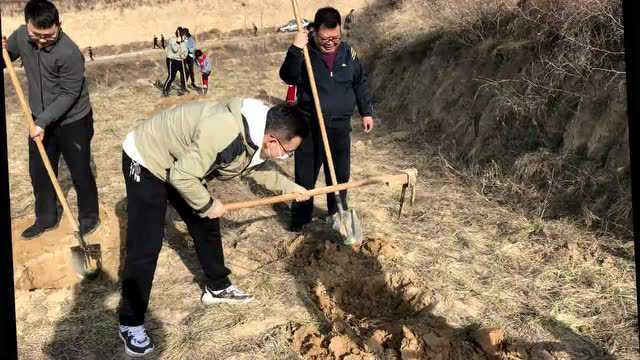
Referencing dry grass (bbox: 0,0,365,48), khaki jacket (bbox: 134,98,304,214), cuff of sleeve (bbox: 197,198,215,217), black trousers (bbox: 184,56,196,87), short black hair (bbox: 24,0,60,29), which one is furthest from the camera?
dry grass (bbox: 0,0,365,48)

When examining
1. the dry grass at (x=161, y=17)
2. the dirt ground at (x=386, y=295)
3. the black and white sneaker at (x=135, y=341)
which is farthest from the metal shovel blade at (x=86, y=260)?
the dry grass at (x=161, y=17)

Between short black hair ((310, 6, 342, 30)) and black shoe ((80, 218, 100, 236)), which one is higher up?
short black hair ((310, 6, 342, 30))

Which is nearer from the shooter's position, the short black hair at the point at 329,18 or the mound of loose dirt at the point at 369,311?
the mound of loose dirt at the point at 369,311

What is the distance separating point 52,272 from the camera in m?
4.06

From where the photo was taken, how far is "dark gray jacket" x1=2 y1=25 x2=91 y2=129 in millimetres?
3951

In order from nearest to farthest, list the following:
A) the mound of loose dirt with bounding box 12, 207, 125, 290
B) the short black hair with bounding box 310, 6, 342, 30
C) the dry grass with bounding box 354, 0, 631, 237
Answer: the short black hair with bounding box 310, 6, 342, 30 < the mound of loose dirt with bounding box 12, 207, 125, 290 < the dry grass with bounding box 354, 0, 631, 237

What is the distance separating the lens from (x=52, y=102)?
13.3ft

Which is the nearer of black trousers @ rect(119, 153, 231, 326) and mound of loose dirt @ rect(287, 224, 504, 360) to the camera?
black trousers @ rect(119, 153, 231, 326)

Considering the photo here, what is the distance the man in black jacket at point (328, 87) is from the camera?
13.2ft

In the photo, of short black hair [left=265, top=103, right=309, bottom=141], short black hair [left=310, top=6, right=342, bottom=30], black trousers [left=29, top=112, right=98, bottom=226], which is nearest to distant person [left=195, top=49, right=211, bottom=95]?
black trousers [left=29, top=112, right=98, bottom=226]

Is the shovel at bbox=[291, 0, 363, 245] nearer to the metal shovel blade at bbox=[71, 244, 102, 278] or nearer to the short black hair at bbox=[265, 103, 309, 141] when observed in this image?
the short black hair at bbox=[265, 103, 309, 141]

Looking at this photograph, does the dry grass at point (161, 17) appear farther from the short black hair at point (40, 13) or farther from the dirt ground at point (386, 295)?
the short black hair at point (40, 13)

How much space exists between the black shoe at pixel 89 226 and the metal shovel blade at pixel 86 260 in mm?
595

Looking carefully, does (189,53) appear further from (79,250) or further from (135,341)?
(135,341)
